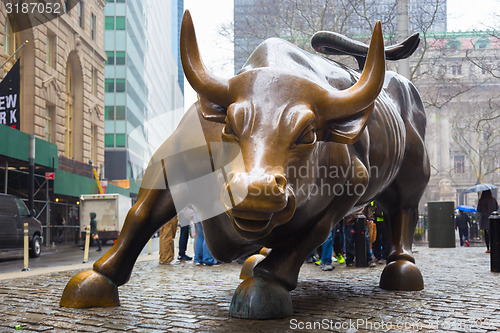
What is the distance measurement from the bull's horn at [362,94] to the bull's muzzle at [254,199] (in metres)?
0.79

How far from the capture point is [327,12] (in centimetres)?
2331

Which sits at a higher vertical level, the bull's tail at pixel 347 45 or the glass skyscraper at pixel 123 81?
the glass skyscraper at pixel 123 81

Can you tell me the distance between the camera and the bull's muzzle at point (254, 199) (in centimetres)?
307

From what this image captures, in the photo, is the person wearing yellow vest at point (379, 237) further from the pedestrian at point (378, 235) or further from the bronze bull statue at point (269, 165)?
the bronze bull statue at point (269, 165)

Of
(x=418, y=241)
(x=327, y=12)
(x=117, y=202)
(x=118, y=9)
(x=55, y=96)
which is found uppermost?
(x=118, y=9)

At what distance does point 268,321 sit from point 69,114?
30.9 metres

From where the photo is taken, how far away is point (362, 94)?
3738 millimetres

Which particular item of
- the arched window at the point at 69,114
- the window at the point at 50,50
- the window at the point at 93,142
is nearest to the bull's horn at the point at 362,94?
the window at the point at 50,50

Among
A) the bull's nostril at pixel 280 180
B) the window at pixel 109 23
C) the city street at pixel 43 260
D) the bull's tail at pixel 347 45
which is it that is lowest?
the city street at pixel 43 260

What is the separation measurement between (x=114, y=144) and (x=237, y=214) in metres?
46.5

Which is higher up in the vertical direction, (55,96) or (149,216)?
(55,96)

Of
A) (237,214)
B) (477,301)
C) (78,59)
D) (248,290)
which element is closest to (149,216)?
(248,290)

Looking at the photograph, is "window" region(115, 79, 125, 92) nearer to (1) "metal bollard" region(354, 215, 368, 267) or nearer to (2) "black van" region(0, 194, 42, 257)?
(2) "black van" region(0, 194, 42, 257)

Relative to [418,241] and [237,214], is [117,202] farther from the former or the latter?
[237,214]
